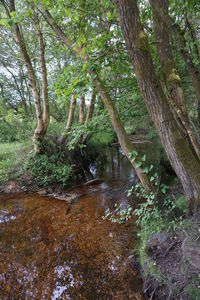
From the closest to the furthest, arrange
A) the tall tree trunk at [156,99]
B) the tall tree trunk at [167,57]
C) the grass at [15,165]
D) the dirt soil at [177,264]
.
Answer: the dirt soil at [177,264]
the tall tree trunk at [156,99]
the tall tree trunk at [167,57]
the grass at [15,165]

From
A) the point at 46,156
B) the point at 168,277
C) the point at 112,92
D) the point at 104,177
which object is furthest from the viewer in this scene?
the point at 104,177

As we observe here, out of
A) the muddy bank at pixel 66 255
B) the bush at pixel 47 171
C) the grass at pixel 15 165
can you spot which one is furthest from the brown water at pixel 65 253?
the grass at pixel 15 165

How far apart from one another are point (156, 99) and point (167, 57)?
77 centimetres

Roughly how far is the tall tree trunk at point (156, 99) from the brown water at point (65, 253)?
1.64 meters

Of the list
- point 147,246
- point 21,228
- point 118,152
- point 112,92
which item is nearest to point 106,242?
point 147,246

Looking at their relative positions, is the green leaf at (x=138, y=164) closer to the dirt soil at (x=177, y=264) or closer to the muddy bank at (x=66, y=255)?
the dirt soil at (x=177, y=264)

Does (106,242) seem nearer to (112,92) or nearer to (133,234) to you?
(133,234)

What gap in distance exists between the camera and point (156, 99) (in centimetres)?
221

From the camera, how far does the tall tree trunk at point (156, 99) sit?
2.04 metres

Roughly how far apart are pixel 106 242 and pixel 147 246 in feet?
3.28

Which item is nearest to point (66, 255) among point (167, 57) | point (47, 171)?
point (47, 171)

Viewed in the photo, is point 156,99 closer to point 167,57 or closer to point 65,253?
point 167,57

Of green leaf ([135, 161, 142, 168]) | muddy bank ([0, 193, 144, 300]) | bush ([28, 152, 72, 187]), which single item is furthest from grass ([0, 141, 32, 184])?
green leaf ([135, 161, 142, 168])

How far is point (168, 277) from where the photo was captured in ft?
6.73
